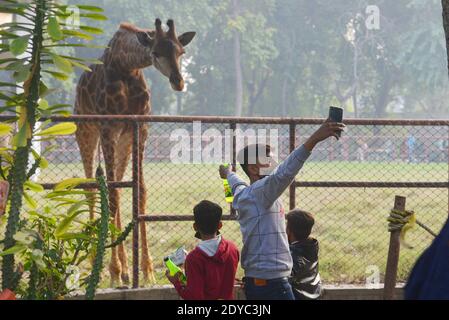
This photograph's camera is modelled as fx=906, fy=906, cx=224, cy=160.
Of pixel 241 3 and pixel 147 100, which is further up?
pixel 241 3

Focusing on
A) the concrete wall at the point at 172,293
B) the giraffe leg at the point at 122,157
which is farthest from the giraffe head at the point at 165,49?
the concrete wall at the point at 172,293

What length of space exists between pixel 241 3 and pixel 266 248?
177 feet

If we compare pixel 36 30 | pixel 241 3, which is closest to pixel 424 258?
pixel 36 30

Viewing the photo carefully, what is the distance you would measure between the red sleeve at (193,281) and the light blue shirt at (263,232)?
0.34 m

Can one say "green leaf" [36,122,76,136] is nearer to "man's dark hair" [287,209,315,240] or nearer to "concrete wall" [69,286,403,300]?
"man's dark hair" [287,209,315,240]

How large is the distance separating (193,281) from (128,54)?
17.5ft

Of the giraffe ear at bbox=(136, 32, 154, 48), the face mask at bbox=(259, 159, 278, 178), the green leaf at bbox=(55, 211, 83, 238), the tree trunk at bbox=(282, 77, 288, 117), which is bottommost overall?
the green leaf at bbox=(55, 211, 83, 238)

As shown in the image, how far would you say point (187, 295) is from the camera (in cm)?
529

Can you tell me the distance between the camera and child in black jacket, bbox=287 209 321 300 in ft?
20.2

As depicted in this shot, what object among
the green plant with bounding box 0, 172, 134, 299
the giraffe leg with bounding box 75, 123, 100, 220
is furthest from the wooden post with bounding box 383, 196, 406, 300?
the giraffe leg with bounding box 75, 123, 100, 220

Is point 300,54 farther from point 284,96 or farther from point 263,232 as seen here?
A: point 263,232

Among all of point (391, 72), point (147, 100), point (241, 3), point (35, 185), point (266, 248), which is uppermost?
point (241, 3)

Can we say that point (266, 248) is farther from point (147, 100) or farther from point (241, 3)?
point (241, 3)

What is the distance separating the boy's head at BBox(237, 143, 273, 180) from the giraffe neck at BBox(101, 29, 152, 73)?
4733 mm
